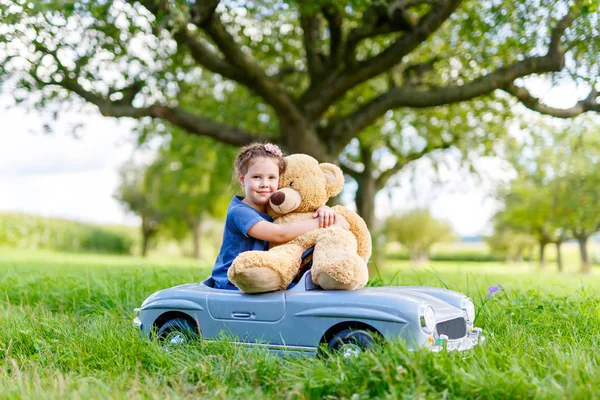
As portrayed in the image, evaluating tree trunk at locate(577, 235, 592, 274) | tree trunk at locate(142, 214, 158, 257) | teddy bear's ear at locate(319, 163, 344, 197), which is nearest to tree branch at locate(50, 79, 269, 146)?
teddy bear's ear at locate(319, 163, 344, 197)

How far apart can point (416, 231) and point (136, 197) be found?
1975 cm

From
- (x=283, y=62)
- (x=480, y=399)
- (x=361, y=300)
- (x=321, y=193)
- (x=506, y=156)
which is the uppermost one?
(x=283, y=62)

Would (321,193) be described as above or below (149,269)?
above

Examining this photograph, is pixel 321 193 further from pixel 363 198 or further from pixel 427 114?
pixel 363 198

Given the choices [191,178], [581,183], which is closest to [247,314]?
[191,178]

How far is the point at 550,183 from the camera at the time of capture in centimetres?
1808

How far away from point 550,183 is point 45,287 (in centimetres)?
1615

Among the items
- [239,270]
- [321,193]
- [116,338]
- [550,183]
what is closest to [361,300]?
[239,270]

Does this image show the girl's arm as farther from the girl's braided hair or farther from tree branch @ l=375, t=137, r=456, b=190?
tree branch @ l=375, t=137, r=456, b=190

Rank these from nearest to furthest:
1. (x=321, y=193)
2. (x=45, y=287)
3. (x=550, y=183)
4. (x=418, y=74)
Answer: (x=321, y=193) < (x=45, y=287) < (x=418, y=74) < (x=550, y=183)

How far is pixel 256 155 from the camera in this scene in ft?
12.6

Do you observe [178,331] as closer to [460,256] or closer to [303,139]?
[303,139]

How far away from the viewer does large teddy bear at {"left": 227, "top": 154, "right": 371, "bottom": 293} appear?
3293 millimetres

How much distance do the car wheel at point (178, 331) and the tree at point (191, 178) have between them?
1110 millimetres
